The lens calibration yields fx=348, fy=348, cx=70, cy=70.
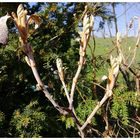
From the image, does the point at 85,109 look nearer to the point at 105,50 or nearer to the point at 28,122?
the point at 28,122

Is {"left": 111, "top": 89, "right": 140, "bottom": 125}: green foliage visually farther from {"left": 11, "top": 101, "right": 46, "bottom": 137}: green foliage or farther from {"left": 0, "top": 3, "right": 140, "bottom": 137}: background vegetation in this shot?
{"left": 11, "top": 101, "right": 46, "bottom": 137}: green foliage

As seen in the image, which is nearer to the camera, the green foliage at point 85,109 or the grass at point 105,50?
the green foliage at point 85,109

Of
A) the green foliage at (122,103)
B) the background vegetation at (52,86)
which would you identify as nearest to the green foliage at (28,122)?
the background vegetation at (52,86)

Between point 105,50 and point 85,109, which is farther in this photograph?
point 105,50

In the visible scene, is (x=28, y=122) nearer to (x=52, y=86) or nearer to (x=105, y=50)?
(x=52, y=86)

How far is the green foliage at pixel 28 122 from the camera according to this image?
803 millimetres

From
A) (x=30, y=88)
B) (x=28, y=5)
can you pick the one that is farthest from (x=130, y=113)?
(x=28, y=5)

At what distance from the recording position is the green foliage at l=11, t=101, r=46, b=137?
2.64ft

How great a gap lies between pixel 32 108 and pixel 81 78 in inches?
5.7

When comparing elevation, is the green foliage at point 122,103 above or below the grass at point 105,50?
below

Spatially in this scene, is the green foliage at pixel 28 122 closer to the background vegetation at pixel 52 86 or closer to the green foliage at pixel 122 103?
the background vegetation at pixel 52 86

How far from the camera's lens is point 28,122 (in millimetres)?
795

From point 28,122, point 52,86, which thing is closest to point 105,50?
point 52,86

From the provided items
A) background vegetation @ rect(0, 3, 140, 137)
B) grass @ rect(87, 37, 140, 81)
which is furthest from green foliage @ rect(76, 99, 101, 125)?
grass @ rect(87, 37, 140, 81)
